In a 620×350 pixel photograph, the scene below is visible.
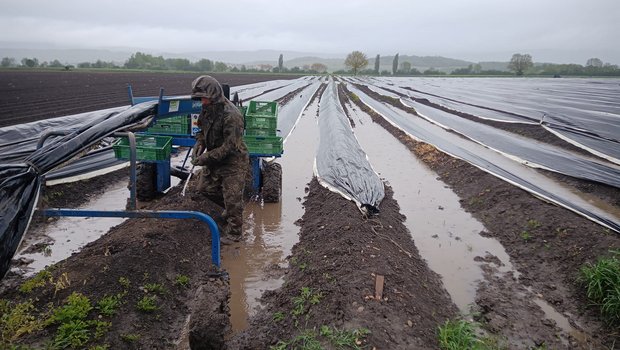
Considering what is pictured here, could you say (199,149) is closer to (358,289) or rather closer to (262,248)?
(262,248)

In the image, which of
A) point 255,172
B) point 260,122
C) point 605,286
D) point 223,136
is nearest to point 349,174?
point 255,172

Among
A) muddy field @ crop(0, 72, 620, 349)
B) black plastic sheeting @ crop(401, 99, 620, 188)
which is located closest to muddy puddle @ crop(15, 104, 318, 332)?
muddy field @ crop(0, 72, 620, 349)

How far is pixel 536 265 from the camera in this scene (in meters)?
5.06

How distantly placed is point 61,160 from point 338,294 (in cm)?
248

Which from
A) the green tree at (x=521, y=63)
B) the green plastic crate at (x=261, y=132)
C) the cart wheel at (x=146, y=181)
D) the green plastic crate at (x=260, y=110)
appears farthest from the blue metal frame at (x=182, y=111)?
the green tree at (x=521, y=63)

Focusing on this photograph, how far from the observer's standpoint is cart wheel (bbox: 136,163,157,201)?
6340 mm

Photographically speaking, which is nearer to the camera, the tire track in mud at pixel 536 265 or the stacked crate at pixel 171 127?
the tire track in mud at pixel 536 265

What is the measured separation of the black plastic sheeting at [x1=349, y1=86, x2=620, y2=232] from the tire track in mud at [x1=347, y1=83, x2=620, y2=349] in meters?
0.15

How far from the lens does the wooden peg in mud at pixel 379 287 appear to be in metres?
3.64

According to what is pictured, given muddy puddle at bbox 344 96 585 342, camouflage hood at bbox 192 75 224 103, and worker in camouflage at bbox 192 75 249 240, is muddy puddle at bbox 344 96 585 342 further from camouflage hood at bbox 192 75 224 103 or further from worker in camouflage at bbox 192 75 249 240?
camouflage hood at bbox 192 75 224 103

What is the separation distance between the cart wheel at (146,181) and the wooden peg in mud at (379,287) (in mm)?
4089

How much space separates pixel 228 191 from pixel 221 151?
542 mm

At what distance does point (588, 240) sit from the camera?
5.11 m

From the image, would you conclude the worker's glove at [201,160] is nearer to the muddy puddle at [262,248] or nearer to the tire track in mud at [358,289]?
the muddy puddle at [262,248]
